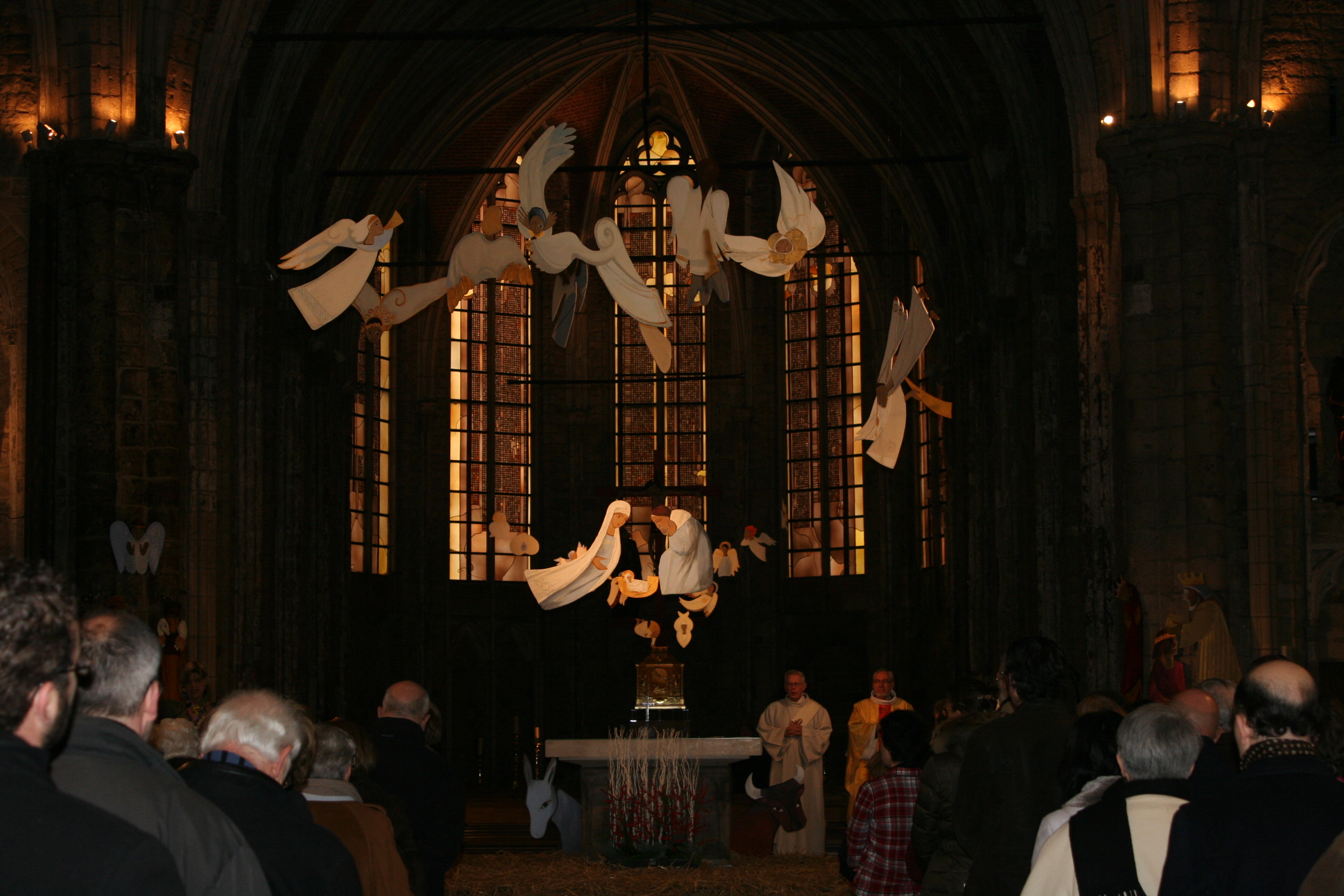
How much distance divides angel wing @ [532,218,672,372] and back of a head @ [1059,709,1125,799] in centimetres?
803

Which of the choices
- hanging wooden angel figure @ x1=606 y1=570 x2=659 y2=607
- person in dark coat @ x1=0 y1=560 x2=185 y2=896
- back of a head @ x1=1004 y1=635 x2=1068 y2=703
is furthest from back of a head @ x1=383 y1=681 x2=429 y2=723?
hanging wooden angel figure @ x1=606 y1=570 x2=659 y2=607

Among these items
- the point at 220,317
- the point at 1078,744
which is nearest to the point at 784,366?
the point at 220,317

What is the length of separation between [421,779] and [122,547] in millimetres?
7797

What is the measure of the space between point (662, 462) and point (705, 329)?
5.81 metres

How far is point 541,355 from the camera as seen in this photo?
89.4 feet

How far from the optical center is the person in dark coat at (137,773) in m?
2.79

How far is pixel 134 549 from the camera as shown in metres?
12.9

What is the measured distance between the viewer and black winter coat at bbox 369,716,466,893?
5.80 m

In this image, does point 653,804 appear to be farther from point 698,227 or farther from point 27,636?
point 27,636

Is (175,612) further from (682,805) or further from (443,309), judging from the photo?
(443,309)

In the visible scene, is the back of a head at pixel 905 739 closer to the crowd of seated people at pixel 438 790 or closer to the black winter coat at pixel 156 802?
the crowd of seated people at pixel 438 790

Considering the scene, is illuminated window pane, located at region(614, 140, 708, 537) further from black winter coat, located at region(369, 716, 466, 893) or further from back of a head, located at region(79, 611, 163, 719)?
back of a head, located at region(79, 611, 163, 719)

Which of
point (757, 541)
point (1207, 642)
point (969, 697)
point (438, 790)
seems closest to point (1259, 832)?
point (438, 790)

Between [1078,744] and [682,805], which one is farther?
[682,805]
